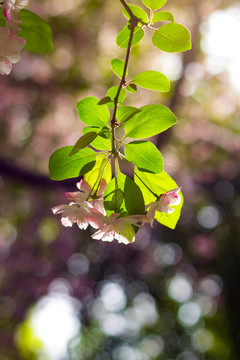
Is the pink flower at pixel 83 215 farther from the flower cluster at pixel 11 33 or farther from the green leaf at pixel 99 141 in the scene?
the flower cluster at pixel 11 33

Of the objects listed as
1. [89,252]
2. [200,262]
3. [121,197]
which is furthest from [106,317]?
[121,197]

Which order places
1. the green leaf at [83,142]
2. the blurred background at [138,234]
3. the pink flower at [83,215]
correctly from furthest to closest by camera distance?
Answer: 1. the blurred background at [138,234]
2. the pink flower at [83,215]
3. the green leaf at [83,142]

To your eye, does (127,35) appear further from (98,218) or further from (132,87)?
(98,218)

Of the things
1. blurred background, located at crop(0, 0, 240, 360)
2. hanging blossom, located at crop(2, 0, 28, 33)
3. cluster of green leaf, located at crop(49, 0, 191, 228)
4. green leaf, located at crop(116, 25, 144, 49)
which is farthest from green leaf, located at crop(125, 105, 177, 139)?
blurred background, located at crop(0, 0, 240, 360)

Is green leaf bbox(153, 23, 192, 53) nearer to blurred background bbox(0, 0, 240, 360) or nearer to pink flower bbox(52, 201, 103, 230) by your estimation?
pink flower bbox(52, 201, 103, 230)

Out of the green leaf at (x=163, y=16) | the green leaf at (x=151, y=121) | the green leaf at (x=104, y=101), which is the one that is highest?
the green leaf at (x=163, y=16)

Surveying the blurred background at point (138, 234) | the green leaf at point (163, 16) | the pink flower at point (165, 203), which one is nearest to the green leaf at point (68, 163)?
the pink flower at point (165, 203)

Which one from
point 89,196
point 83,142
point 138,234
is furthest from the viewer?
point 138,234

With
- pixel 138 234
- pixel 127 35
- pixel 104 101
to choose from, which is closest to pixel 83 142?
pixel 104 101
